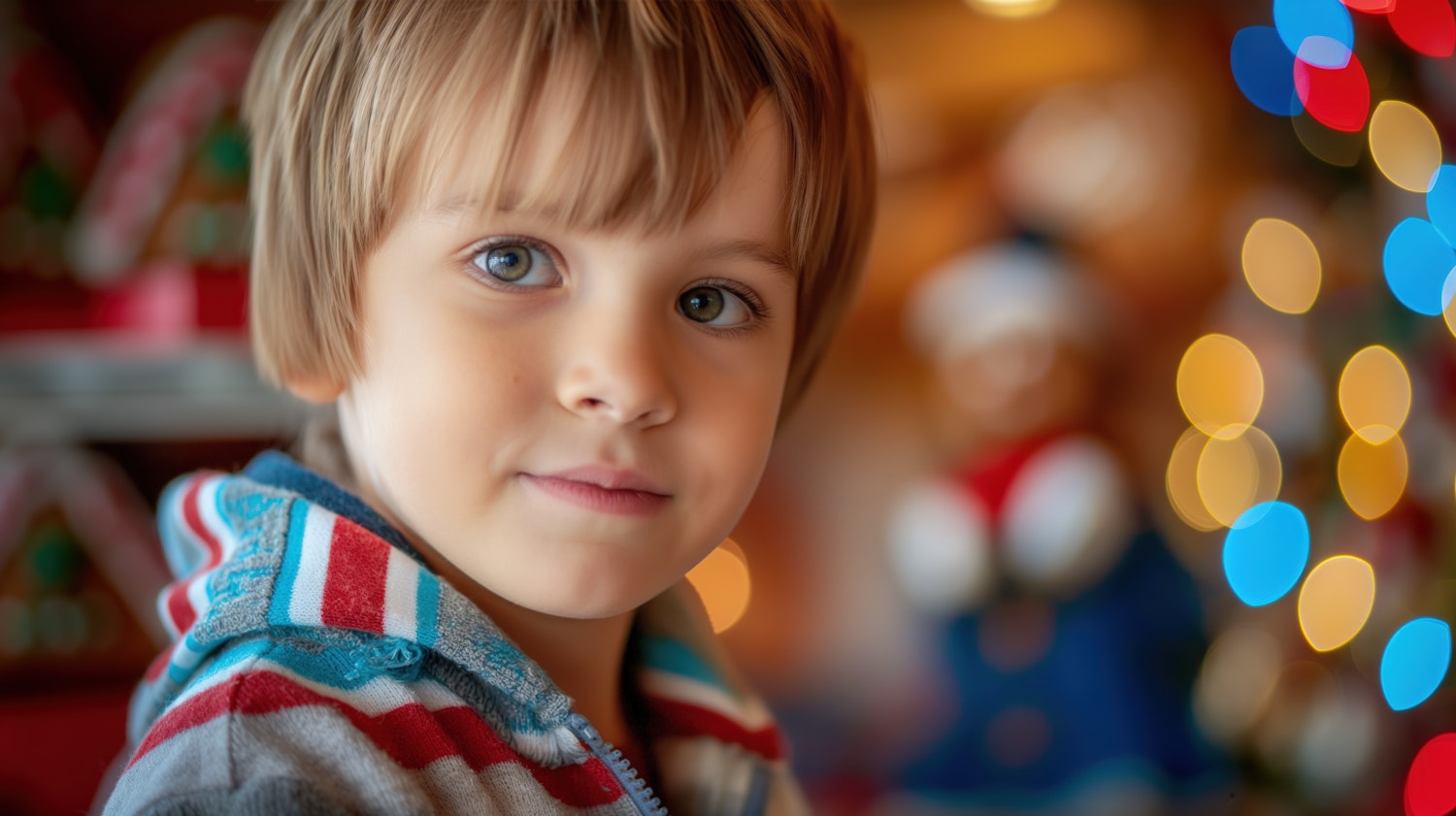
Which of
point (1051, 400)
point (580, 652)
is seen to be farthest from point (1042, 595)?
point (580, 652)

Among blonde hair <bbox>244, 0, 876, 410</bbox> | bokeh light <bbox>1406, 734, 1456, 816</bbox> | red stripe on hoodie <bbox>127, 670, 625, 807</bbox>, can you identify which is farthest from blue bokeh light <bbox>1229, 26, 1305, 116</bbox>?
red stripe on hoodie <bbox>127, 670, 625, 807</bbox>

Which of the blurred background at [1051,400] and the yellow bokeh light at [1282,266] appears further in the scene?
the yellow bokeh light at [1282,266]

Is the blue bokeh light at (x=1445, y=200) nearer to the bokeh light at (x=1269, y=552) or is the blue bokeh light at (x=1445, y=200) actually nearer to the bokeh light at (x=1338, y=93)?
the bokeh light at (x=1338, y=93)

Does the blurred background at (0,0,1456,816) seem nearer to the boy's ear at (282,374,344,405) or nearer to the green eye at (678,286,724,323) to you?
the boy's ear at (282,374,344,405)

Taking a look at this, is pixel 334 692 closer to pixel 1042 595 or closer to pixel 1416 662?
pixel 1042 595

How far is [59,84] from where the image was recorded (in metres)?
1.35

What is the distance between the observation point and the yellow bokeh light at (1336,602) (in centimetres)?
137

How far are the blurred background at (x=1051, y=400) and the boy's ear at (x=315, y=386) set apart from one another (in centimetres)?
48

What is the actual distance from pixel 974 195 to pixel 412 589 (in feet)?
4.33

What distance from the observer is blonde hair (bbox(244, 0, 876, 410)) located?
0.52 m

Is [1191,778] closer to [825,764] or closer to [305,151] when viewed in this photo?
[825,764]

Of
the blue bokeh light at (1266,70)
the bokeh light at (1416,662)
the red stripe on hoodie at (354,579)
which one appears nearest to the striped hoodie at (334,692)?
the red stripe on hoodie at (354,579)

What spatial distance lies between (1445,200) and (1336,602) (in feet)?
1.55

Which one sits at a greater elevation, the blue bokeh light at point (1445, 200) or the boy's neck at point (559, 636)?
the blue bokeh light at point (1445, 200)
